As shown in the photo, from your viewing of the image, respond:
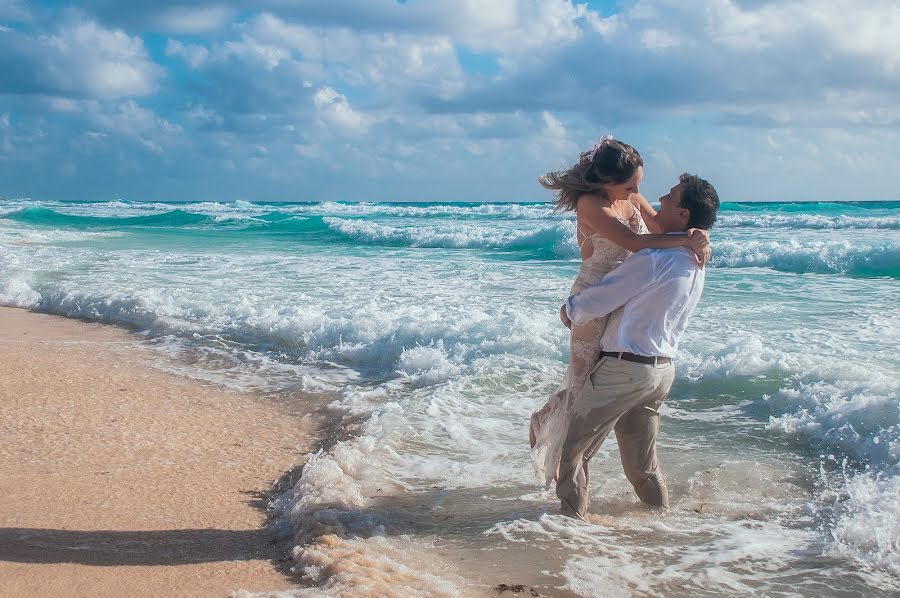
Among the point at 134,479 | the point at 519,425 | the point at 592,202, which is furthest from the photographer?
the point at 519,425

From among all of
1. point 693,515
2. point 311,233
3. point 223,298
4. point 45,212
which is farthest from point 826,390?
point 45,212

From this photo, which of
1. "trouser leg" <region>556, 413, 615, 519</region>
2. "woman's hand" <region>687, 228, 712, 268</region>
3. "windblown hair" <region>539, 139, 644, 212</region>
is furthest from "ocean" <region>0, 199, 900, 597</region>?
"windblown hair" <region>539, 139, 644, 212</region>

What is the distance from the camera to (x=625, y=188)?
360cm

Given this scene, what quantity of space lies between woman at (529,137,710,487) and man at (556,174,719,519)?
0.20 feet

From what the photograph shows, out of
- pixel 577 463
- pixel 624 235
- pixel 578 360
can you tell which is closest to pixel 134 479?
pixel 577 463

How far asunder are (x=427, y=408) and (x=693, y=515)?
8.04 ft

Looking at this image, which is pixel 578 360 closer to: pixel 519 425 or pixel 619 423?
pixel 619 423

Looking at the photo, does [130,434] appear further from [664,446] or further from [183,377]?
[664,446]

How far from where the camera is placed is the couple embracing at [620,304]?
3480mm

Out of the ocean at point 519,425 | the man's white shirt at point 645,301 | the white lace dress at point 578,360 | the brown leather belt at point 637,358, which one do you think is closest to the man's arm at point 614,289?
the man's white shirt at point 645,301

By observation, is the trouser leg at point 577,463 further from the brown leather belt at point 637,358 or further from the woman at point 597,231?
the brown leather belt at point 637,358

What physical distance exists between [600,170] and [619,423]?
4.21ft

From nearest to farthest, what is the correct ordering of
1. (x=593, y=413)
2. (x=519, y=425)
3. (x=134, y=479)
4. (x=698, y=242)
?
(x=698, y=242) → (x=593, y=413) → (x=134, y=479) → (x=519, y=425)

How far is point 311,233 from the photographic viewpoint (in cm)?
3341
